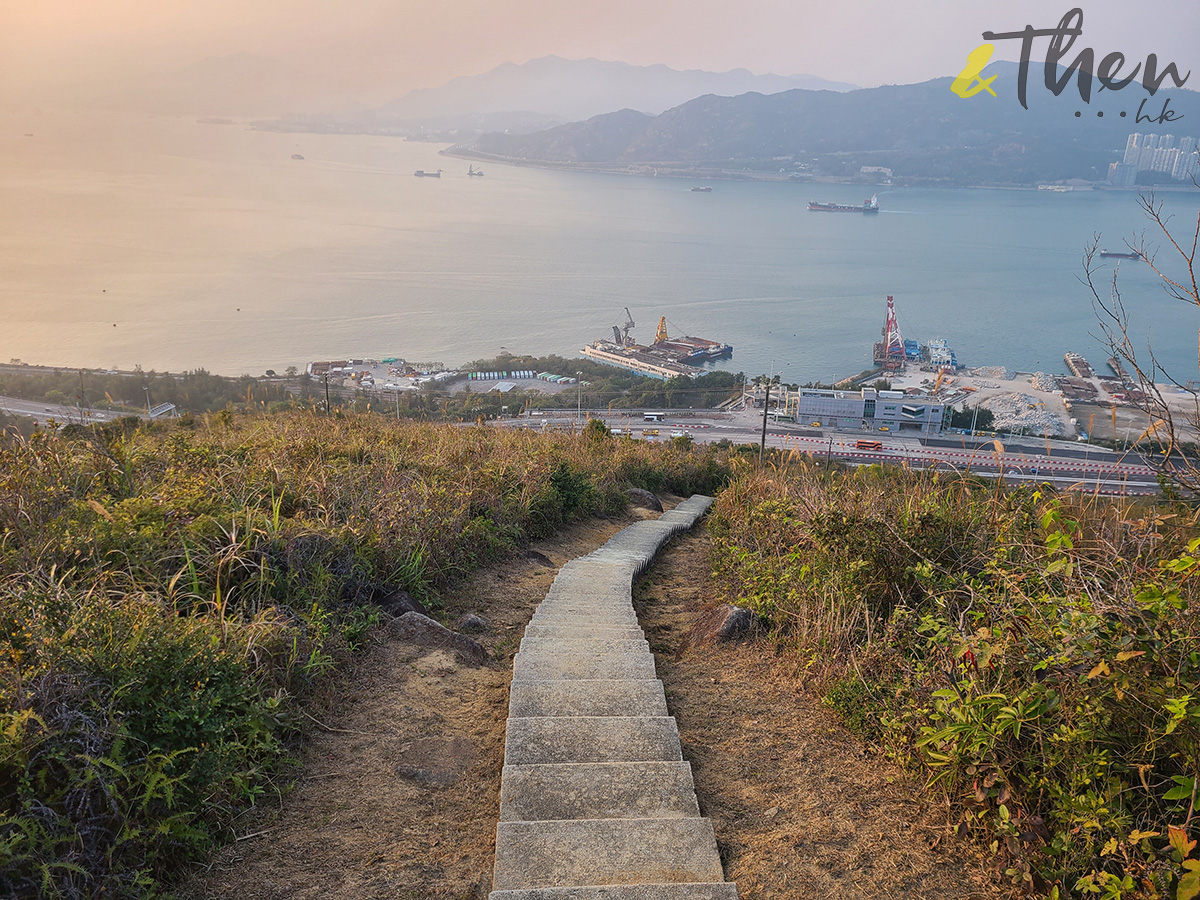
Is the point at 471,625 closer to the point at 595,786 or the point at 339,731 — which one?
the point at 339,731

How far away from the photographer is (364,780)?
2.70 m

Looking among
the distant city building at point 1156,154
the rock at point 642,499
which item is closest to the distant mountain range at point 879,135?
the distant city building at point 1156,154

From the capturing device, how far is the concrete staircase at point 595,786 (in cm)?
203

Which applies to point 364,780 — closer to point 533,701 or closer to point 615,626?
point 533,701

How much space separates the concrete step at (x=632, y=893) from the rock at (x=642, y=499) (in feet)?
23.8

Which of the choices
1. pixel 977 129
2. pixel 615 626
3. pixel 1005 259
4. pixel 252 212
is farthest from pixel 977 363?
pixel 977 129

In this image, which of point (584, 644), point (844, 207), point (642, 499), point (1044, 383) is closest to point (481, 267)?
point (1044, 383)

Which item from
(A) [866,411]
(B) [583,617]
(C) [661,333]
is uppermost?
(B) [583,617]

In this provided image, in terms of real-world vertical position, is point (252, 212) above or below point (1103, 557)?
above

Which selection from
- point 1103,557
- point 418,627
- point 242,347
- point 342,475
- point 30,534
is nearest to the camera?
point 1103,557

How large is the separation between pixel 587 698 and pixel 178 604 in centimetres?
181

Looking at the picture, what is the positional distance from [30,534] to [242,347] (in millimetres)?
33845

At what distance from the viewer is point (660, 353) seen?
120 ft

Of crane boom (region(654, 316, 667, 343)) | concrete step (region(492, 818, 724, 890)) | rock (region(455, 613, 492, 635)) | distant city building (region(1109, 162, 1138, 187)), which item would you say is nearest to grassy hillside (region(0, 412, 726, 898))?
rock (region(455, 613, 492, 635))
